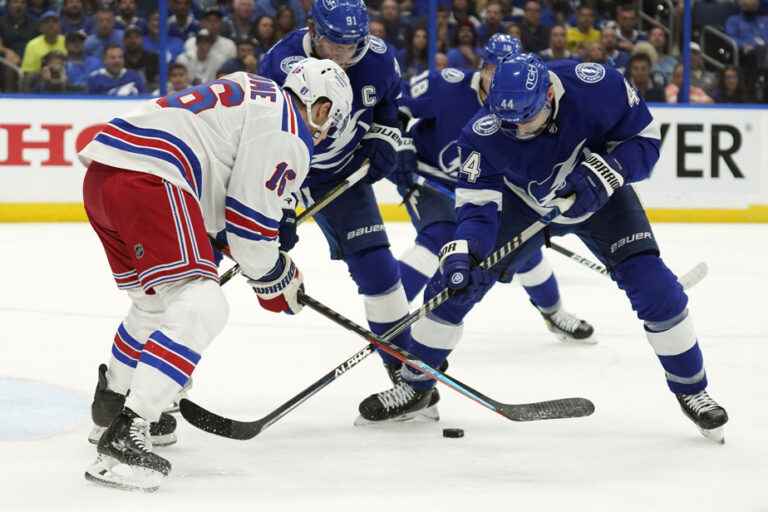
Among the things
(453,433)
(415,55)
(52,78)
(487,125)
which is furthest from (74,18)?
(453,433)

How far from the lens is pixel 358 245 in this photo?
11.3 ft

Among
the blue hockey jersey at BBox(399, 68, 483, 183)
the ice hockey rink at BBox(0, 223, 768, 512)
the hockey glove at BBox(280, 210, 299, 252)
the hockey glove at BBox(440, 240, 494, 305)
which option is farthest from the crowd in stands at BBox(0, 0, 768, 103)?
the hockey glove at BBox(440, 240, 494, 305)

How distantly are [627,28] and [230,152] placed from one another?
6079 millimetres

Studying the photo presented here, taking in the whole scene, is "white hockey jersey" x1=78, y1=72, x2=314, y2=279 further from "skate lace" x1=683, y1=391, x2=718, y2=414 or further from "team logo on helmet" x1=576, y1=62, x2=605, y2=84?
"skate lace" x1=683, y1=391, x2=718, y2=414

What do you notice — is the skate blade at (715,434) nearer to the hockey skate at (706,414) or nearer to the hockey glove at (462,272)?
the hockey skate at (706,414)

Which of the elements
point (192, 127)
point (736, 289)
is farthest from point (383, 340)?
point (736, 289)

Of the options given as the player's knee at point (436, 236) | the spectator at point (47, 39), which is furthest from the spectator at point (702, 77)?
the player's knee at point (436, 236)

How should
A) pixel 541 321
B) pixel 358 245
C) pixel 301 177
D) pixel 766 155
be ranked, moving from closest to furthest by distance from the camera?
pixel 301 177
pixel 358 245
pixel 541 321
pixel 766 155

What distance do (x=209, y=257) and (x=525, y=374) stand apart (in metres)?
1.54

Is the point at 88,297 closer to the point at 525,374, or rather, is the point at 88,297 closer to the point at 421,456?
the point at 525,374

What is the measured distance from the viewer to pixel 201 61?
7.88 metres

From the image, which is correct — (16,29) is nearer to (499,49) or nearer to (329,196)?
(499,49)

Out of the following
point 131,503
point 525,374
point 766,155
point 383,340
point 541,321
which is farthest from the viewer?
point 766,155

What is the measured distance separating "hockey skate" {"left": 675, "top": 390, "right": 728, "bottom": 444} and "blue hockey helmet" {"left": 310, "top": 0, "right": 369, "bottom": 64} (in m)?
1.36
